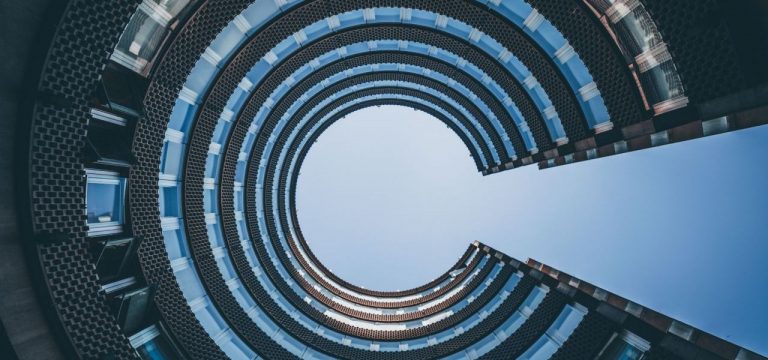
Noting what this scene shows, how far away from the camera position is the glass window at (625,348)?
13344 millimetres

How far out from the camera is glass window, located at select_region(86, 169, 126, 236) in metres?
10.2

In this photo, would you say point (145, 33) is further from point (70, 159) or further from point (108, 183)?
point (108, 183)

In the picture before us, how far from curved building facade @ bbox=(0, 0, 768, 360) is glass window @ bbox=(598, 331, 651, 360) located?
2.8 inches

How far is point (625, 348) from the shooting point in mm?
14172

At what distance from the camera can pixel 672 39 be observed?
8.87 metres

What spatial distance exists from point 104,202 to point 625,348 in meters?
20.3

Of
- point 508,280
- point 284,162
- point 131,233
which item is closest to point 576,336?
point 508,280

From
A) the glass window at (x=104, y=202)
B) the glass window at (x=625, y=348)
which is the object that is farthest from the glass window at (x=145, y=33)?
the glass window at (x=625, y=348)

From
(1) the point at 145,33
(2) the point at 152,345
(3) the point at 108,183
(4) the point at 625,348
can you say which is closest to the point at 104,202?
(3) the point at 108,183

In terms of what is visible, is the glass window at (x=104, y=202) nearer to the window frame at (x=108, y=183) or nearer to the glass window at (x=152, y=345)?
the window frame at (x=108, y=183)

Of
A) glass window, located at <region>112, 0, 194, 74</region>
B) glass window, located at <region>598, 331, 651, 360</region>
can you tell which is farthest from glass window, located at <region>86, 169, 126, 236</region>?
glass window, located at <region>598, 331, 651, 360</region>

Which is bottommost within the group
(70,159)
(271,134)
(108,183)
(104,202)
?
(104,202)

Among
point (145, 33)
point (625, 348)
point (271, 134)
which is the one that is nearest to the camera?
point (145, 33)

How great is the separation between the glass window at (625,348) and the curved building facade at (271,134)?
0.07 metres
